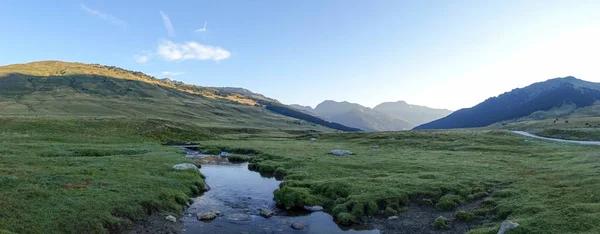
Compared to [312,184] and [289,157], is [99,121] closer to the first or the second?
[289,157]

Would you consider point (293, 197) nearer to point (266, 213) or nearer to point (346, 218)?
point (266, 213)

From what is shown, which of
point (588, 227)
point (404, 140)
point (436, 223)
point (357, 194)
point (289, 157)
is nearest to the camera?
point (588, 227)

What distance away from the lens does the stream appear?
99.5 ft

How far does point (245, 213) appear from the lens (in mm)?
34562

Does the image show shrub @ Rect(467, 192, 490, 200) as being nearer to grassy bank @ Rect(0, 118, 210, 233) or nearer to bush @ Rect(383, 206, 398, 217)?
bush @ Rect(383, 206, 398, 217)

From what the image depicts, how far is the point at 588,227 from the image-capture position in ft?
75.1

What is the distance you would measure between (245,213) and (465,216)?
20.9m

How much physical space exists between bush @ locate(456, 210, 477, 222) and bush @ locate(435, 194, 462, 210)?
2.88 m

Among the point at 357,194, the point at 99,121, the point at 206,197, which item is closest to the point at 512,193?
the point at 357,194

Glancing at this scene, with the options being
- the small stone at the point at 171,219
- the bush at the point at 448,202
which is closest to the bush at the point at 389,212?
the bush at the point at 448,202

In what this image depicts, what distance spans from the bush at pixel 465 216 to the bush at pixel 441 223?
1.41 meters

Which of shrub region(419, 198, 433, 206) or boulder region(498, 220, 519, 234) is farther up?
boulder region(498, 220, 519, 234)

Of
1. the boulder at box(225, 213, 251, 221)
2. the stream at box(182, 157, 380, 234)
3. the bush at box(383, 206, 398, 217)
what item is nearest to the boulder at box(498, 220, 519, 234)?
the stream at box(182, 157, 380, 234)

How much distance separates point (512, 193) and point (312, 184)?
2162 cm
